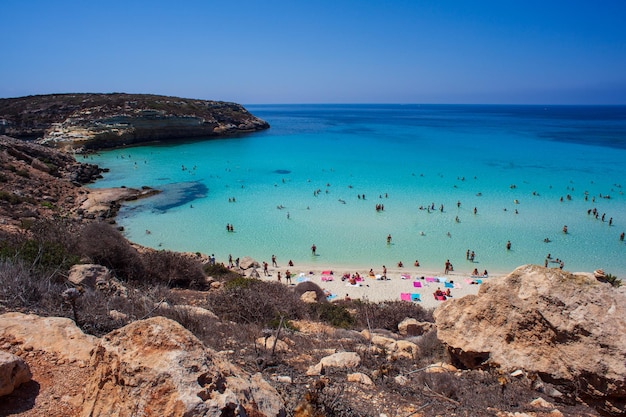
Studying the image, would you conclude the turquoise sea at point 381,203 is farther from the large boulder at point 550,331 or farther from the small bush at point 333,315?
the large boulder at point 550,331

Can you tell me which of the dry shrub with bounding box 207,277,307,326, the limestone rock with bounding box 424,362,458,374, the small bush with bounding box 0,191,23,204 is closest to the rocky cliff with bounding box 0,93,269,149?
the small bush with bounding box 0,191,23,204

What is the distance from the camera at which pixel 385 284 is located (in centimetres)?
1688

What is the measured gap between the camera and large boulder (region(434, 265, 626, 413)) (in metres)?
4.30

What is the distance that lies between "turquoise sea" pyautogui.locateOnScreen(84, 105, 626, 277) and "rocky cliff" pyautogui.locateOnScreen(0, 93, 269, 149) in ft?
13.8

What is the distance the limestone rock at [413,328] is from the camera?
878 cm

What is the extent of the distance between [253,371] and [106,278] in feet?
18.4

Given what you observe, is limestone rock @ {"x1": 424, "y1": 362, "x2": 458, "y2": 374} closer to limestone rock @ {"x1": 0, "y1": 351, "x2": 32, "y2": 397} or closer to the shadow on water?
limestone rock @ {"x1": 0, "y1": 351, "x2": 32, "y2": 397}

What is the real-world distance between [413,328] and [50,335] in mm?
7395

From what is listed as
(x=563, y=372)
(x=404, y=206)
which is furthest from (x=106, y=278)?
(x=404, y=206)

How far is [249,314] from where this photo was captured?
8.26 metres

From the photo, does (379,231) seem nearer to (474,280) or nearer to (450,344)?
(474,280)

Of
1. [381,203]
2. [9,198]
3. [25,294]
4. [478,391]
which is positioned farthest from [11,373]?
[381,203]

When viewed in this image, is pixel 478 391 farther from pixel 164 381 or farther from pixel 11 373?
pixel 11 373

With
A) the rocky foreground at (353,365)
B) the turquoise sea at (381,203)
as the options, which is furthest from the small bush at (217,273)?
the rocky foreground at (353,365)
